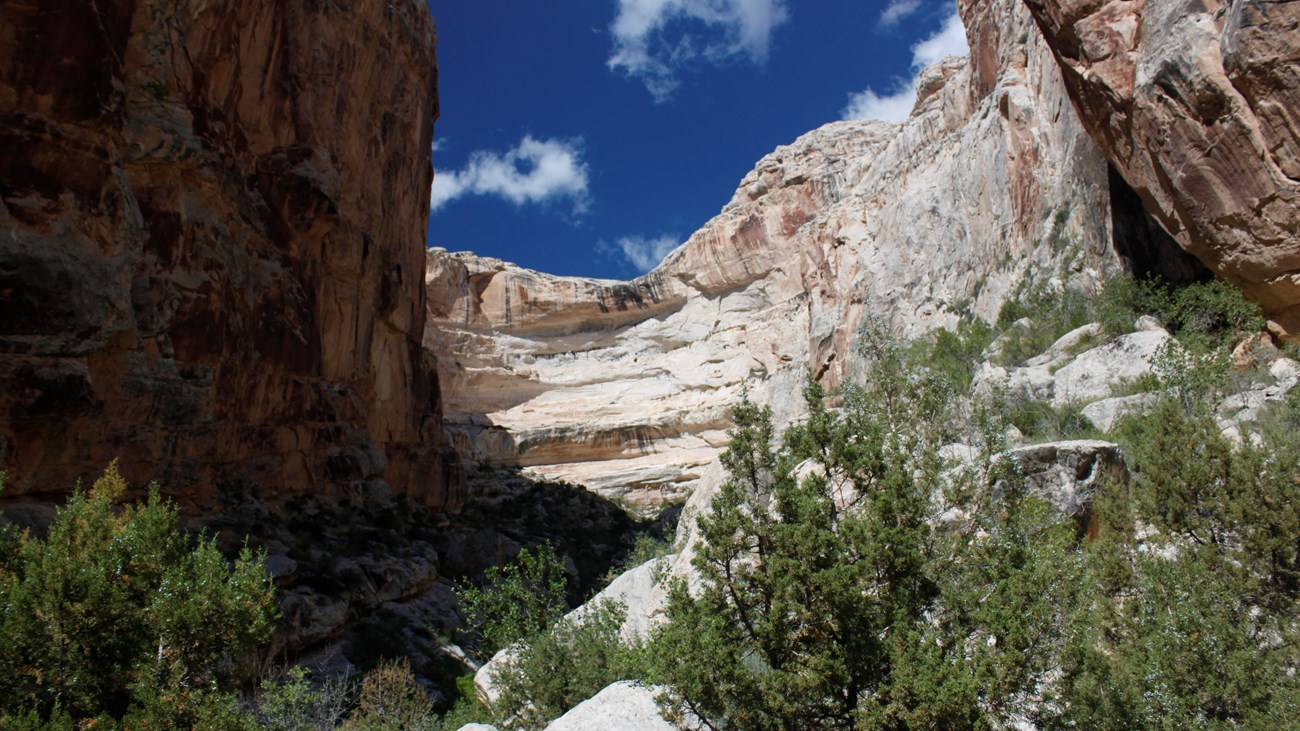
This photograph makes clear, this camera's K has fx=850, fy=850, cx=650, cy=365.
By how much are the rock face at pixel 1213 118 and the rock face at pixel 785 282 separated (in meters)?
6.55

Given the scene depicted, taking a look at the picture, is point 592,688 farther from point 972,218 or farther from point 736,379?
point 736,379

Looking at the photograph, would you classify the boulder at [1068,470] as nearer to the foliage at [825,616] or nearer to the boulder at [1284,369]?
the foliage at [825,616]

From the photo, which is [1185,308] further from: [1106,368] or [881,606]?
[881,606]

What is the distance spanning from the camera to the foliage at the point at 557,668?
12.0 metres

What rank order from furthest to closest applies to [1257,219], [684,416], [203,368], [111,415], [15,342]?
[684,416]
[203,368]
[111,415]
[15,342]
[1257,219]

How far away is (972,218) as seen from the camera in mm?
32594

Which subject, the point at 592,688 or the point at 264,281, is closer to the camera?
the point at 592,688

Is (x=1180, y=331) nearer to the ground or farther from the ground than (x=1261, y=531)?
farther from the ground

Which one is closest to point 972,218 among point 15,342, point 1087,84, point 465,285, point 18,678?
point 1087,84

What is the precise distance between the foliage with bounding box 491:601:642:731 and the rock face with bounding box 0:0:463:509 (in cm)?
1044

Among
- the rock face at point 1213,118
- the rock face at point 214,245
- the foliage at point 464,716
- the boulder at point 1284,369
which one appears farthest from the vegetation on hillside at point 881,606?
the rock face at point 214,245

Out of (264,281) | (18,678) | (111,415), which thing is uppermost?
(264,281)

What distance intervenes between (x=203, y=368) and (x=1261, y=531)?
2131 centimetres

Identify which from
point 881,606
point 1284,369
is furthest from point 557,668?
point 1284,369
